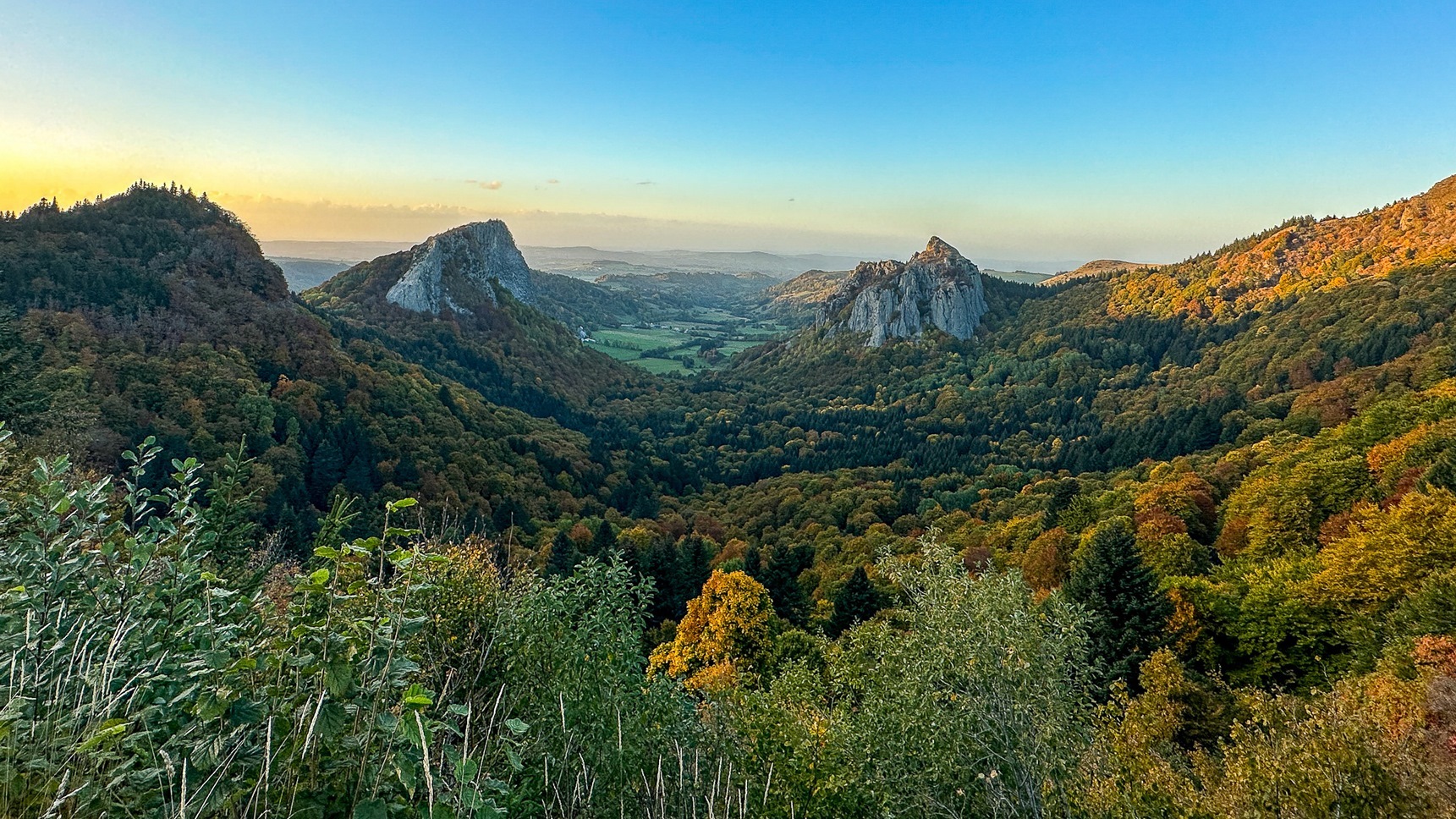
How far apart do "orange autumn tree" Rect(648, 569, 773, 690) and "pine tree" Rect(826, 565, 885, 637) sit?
6114 mm

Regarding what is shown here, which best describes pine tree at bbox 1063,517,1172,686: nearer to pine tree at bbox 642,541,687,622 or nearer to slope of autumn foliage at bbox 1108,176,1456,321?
pine tree at bbox 642,541,687,622

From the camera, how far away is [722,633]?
30.7 metres

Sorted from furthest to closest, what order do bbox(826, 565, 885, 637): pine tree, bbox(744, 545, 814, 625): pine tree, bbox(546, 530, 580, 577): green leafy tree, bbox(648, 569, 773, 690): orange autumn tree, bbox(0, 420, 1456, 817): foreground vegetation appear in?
1. bbox(546, 530, 580, 577): green leafy tree
2. bbox(744, 545, 814, 625): pine tree
3. bbox(826, 565, 885, 637): pine tree
4. bbox(648, 569, 773, 690): orange autumn tree
5. bbox(0, 420, 1456, 817): foreground vegetation

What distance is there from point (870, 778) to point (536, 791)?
762 centimetres

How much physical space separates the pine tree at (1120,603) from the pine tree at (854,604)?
13.5 metres

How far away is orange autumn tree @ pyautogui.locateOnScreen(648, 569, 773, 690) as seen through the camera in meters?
30.4

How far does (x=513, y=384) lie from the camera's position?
455 feet

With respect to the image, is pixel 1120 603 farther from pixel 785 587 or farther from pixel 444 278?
pixel 444 278

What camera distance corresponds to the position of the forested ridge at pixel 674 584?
4.13 metres

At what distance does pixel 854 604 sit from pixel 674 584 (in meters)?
14.3

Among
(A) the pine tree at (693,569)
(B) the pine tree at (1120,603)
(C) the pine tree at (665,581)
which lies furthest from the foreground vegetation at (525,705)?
(A) the pine tree at (693,569)

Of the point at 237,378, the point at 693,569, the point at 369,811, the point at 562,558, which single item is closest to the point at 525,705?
the point at 369,811

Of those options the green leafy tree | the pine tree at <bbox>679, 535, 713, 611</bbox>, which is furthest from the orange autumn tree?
the pine tree at <bbox>679, 535, 713, 611</bbox>

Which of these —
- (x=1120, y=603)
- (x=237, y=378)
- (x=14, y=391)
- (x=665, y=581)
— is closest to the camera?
(x=14, y=391)
